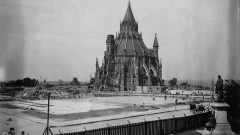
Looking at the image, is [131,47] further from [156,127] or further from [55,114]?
[156,127]

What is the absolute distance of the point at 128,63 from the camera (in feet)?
348

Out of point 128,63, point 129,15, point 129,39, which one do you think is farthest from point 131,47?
point 129,15

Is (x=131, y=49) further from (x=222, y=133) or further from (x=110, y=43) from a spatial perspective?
(x=222, y=133)

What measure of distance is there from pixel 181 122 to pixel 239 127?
4256 mm

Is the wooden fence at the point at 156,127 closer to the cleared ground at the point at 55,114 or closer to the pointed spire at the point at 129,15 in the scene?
the cleared ground at the point at 55,114

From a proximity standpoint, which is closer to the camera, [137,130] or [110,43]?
[137,130]

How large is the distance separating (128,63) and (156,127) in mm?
87415

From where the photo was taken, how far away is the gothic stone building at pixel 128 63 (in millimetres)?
101375

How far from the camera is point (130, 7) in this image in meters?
123

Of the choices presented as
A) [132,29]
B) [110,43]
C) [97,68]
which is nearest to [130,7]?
[132,29]

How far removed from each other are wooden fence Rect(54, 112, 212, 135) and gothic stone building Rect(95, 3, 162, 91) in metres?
74.6

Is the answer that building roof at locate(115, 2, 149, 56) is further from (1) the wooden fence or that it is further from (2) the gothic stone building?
(1) the wooden fence

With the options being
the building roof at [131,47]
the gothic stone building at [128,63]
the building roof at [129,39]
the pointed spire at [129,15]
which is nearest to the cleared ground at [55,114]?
the gothic stone building at [128,63]

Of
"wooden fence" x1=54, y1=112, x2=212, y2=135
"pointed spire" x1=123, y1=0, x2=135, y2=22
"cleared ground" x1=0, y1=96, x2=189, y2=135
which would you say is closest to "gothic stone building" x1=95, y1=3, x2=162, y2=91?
"pointed spire" x1=123, y1=0, x2=135, y2=22
